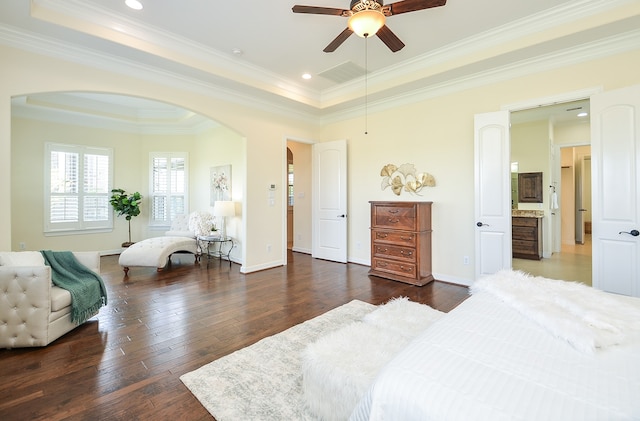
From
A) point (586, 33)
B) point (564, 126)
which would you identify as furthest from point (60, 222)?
point (564, 126)

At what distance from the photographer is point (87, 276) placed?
318 centimetres

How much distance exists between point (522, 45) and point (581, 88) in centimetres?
87

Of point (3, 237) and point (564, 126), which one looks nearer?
point (3, 237)

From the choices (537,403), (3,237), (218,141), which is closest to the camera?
(537,403)

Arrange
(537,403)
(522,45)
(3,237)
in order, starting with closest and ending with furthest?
(537,403) → (3,237) → (522,45)

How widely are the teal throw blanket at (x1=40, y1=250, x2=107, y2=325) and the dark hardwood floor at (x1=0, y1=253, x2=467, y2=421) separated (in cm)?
19

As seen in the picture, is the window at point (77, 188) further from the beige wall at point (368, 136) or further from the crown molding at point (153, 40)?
the crown molding at point (153, 40)

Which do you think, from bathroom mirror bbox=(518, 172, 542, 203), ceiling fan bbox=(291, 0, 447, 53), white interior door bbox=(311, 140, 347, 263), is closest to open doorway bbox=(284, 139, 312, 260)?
white interior door bbox=(311, 140, 347, 263)

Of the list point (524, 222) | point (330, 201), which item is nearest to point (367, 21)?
point (330, 201)

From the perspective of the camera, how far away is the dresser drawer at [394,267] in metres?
4.39

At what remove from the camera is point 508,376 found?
102 cm

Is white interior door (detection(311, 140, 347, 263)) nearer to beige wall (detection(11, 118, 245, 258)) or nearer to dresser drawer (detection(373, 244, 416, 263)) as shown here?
dresser drawer (detection(373, 244, 416, 263))

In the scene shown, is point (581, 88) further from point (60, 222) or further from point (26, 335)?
point (60, 222)

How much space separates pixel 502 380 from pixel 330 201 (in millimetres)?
5130
